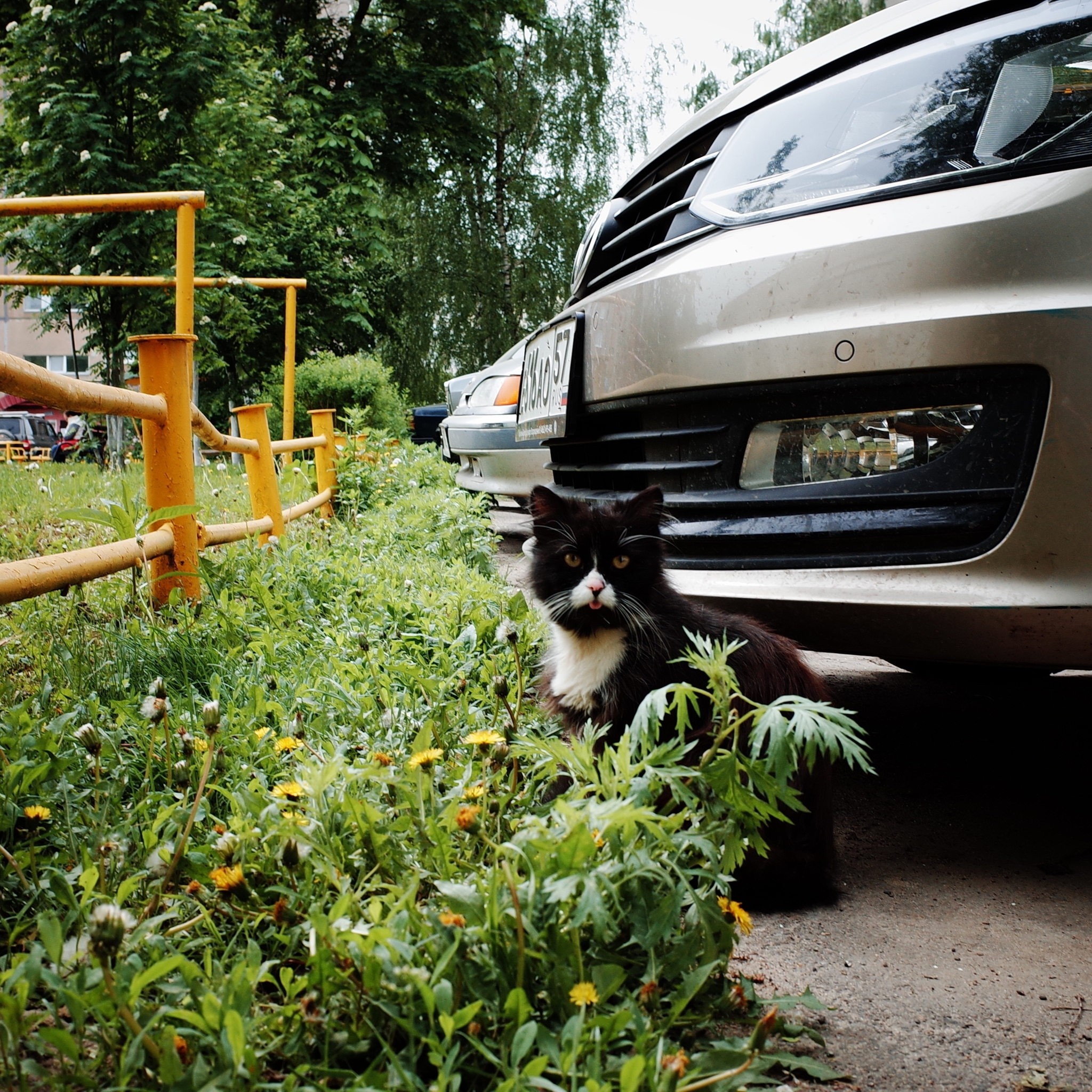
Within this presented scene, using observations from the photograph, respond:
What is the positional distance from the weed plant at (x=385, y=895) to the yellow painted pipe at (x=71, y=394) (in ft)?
2.47

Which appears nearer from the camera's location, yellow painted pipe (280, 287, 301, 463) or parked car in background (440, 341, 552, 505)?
yellow painted pipe (280, 287, 301, 463)

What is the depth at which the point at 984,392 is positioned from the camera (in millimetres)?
1840

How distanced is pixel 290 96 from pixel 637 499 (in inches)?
703

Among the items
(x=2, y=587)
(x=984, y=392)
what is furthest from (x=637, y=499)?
(x=2, y=587)

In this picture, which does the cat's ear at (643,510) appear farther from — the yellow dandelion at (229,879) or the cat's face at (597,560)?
the yellow dandelion at (229,879)

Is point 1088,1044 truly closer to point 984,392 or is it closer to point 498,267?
point 984,392

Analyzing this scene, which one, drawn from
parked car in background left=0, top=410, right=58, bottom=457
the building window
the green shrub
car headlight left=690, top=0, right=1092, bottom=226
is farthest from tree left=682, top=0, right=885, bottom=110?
the building window

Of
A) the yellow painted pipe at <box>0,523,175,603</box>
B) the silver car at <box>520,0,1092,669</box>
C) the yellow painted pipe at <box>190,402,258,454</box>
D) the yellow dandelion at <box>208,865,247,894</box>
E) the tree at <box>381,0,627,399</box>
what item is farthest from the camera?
the tree at <box>381,0,627,399</box>

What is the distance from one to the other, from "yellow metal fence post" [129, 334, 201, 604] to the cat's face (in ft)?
4.76

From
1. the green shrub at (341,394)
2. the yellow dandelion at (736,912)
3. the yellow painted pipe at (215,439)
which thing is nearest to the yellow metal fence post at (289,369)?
the yellow painted pipe at (215,439)

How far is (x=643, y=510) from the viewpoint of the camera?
2.15 m

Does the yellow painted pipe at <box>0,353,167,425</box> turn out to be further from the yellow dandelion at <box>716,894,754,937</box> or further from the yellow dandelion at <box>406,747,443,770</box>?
the yellow dandelion at <box>716,894,754,937</box>

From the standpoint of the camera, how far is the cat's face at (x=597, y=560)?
205cm

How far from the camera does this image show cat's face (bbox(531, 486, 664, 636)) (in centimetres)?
205
